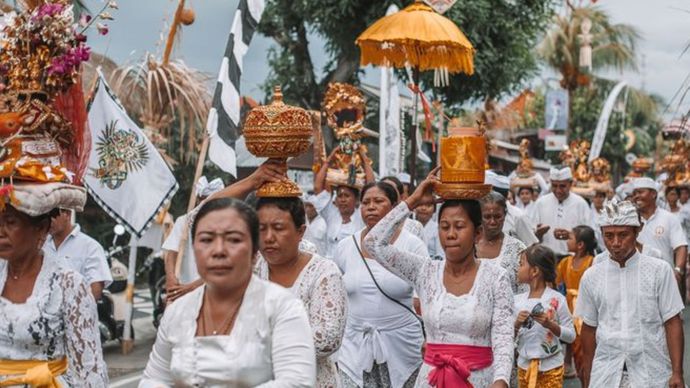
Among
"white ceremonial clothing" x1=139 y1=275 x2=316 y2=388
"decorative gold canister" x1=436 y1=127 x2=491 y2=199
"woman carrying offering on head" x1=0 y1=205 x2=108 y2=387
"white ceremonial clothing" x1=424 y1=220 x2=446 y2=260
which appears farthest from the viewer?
"white ceremonial clothing" x1=424 y1=220 x2=446 y2=260

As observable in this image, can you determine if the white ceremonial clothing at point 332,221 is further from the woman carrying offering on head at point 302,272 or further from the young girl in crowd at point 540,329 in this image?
the woman carrying offering on head at point 302,272

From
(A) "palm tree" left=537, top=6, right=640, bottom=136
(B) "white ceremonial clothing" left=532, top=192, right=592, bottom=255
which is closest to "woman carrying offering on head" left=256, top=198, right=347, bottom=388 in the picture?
(B) "white ceremonial clothing" left=532, top=192, right=592, bottom=255

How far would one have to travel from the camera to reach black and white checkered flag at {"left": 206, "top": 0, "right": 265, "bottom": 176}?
30.4 feet

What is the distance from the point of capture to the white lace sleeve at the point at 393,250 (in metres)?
6.05

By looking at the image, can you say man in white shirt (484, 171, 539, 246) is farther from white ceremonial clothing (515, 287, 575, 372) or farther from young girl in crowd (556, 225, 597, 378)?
young girl in crowd (556, 225, 597, 378)

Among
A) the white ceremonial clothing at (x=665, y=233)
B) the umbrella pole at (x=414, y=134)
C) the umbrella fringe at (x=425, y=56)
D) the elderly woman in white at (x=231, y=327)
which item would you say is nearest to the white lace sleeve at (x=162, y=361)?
the elderly woman in white at (x=231, y=327)

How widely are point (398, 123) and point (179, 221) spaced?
600 cm

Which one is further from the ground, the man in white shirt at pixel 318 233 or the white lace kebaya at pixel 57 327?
the white lace kebaya at pixel 57 327

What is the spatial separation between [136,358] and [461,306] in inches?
279

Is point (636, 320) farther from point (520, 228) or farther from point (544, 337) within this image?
point (520, 228)

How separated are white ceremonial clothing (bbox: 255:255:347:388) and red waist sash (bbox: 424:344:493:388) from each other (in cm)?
82

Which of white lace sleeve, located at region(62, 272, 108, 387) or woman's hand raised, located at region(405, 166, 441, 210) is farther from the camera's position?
woman's hand raised, located at region(405, 166, 441, 210)

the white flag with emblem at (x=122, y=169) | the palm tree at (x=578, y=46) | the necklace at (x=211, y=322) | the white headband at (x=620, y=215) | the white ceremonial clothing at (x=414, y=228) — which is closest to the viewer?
the necklace at (x=211, y=322)

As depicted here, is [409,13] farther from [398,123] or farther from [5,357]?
[5,357]
